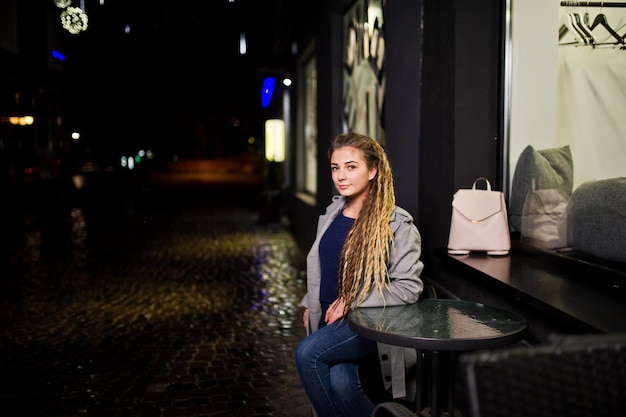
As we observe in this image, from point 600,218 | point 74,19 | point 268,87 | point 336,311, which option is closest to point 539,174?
point 600,218

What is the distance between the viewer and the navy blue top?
11.5ft

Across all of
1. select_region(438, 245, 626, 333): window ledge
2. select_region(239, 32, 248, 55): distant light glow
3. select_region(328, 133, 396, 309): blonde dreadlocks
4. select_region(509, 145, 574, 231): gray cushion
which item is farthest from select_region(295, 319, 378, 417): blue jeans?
select_region(239, 32, 248, 55): distant light glow

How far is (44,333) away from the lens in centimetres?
609

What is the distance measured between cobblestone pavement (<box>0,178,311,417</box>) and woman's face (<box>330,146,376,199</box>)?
5.71 ft

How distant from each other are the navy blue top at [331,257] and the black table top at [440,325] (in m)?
0.40

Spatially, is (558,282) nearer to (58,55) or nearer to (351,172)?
(351,172)

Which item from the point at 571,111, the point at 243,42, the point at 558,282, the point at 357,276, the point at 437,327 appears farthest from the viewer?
the point at 243,42

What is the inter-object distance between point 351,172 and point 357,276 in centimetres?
58

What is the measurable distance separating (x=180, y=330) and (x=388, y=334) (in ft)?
13.1

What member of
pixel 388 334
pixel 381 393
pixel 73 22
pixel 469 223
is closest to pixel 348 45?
pixel 73 22

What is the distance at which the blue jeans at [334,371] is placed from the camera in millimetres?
3225

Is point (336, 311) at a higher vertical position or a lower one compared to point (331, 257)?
lower

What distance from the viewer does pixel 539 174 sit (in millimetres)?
4219

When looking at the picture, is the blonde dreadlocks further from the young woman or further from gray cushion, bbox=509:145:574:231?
gray cushion, bbox=509:145:574:231
